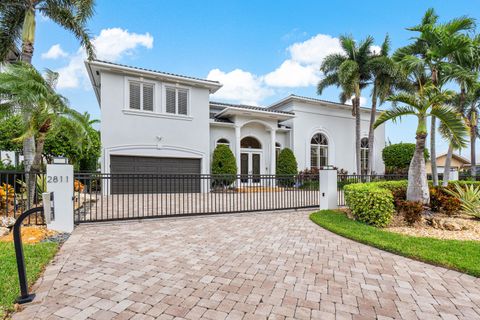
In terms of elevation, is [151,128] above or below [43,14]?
below

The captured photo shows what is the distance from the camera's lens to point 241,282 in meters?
3.64

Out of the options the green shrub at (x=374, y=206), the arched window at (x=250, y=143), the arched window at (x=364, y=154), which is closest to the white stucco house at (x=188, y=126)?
the arched window at (x=250, y=143)

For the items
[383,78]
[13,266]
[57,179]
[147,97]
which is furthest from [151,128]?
[383,78]

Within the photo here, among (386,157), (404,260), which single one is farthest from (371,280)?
(386,157)

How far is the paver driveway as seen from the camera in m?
2.94

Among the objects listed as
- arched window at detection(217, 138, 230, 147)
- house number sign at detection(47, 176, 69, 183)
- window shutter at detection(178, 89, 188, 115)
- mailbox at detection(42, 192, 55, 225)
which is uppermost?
window shutter at detection(178, 89, 188, 115)

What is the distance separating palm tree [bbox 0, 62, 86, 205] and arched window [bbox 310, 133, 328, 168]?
17659 mm

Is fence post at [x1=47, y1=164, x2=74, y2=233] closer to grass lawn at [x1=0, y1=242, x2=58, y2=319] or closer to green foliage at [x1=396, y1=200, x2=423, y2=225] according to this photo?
grass lawn at [x1=0, y1=242, x2=58, y2=319]

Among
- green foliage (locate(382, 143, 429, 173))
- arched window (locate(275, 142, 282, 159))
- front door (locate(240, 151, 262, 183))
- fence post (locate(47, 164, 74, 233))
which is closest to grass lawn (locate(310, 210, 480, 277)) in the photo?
fence post (locate(47, 164, 74, 233))

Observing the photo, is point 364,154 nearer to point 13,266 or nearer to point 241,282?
point 241,282

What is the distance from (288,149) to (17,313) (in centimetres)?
1778

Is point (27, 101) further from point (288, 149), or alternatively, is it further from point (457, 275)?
point (288, 149)

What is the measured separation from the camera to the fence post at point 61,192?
20.7ft

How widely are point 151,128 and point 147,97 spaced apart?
1.87 metres
